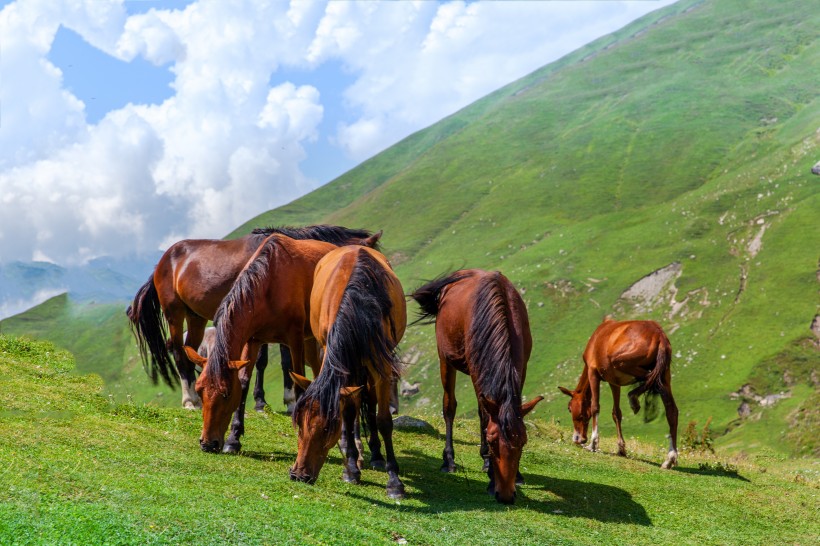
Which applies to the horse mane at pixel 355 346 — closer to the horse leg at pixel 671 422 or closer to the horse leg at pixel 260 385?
the horse leg at pixel 260 385

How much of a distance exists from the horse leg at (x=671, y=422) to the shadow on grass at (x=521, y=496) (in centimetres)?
466

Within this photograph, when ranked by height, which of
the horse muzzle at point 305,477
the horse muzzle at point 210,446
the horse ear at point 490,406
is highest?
the horse ear at point 490,406

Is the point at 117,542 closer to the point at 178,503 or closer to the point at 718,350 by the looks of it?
the point at 178,503

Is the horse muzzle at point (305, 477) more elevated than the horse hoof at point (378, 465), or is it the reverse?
the horse muzzle at point (305, 477)

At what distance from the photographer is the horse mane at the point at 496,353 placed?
38.1 ft

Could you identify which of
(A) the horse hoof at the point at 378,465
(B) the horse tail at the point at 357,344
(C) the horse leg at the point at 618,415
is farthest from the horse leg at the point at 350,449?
(C) the horse leg at the point at 618,415

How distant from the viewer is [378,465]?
13531 mm

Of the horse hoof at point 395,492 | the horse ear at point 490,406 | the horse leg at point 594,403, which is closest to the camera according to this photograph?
the horse hoof at point 395,492

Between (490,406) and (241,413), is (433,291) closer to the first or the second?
(490,406)

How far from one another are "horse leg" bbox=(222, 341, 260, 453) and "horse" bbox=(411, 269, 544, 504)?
3903 mm

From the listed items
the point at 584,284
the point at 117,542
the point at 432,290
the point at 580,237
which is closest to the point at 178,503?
the point at 117,542

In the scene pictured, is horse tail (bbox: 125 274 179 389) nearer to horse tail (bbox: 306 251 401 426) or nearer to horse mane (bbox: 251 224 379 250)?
horse mane (bbox: 251 224 379 250)

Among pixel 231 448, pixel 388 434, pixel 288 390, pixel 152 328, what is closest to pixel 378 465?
pixel 388 434

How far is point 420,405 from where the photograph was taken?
104m
